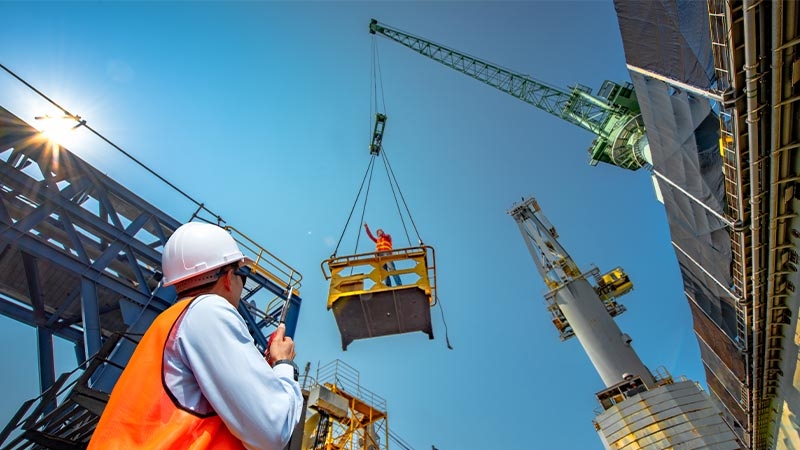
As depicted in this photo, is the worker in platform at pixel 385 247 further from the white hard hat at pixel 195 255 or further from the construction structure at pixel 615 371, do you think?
the construction structure at pixel 615 371

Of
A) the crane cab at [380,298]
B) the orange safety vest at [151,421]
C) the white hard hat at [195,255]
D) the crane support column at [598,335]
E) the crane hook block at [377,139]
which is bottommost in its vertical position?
the orange safety vest at [151,421]

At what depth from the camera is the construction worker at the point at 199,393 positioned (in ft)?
5.05

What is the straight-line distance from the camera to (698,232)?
43.8ft

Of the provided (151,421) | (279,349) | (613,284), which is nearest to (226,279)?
(279,349)

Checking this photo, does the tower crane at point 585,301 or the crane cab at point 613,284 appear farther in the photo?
the crane cab at point 613,284

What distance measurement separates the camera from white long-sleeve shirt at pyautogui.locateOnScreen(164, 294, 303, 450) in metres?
1.57

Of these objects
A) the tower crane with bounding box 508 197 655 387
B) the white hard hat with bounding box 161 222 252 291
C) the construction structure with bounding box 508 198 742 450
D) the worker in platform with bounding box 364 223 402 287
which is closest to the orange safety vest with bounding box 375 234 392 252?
the worker in platform with bounding box 364 223 402 287

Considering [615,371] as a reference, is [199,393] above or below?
Answer: below

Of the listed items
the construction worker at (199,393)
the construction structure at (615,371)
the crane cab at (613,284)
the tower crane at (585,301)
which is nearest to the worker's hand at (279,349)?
the construction worker at (199,393)

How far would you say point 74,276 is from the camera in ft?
30.9

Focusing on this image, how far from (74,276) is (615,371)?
69.9ft

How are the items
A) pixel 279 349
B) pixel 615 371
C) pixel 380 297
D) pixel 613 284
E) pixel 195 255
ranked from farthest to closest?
pixel 613 284
pixel 615 371
pixel 380 297
pixel 195 255
pixel 279 349

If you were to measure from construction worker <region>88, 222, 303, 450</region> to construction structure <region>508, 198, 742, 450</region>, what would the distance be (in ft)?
58.4

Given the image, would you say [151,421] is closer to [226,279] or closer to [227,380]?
[227,380]
